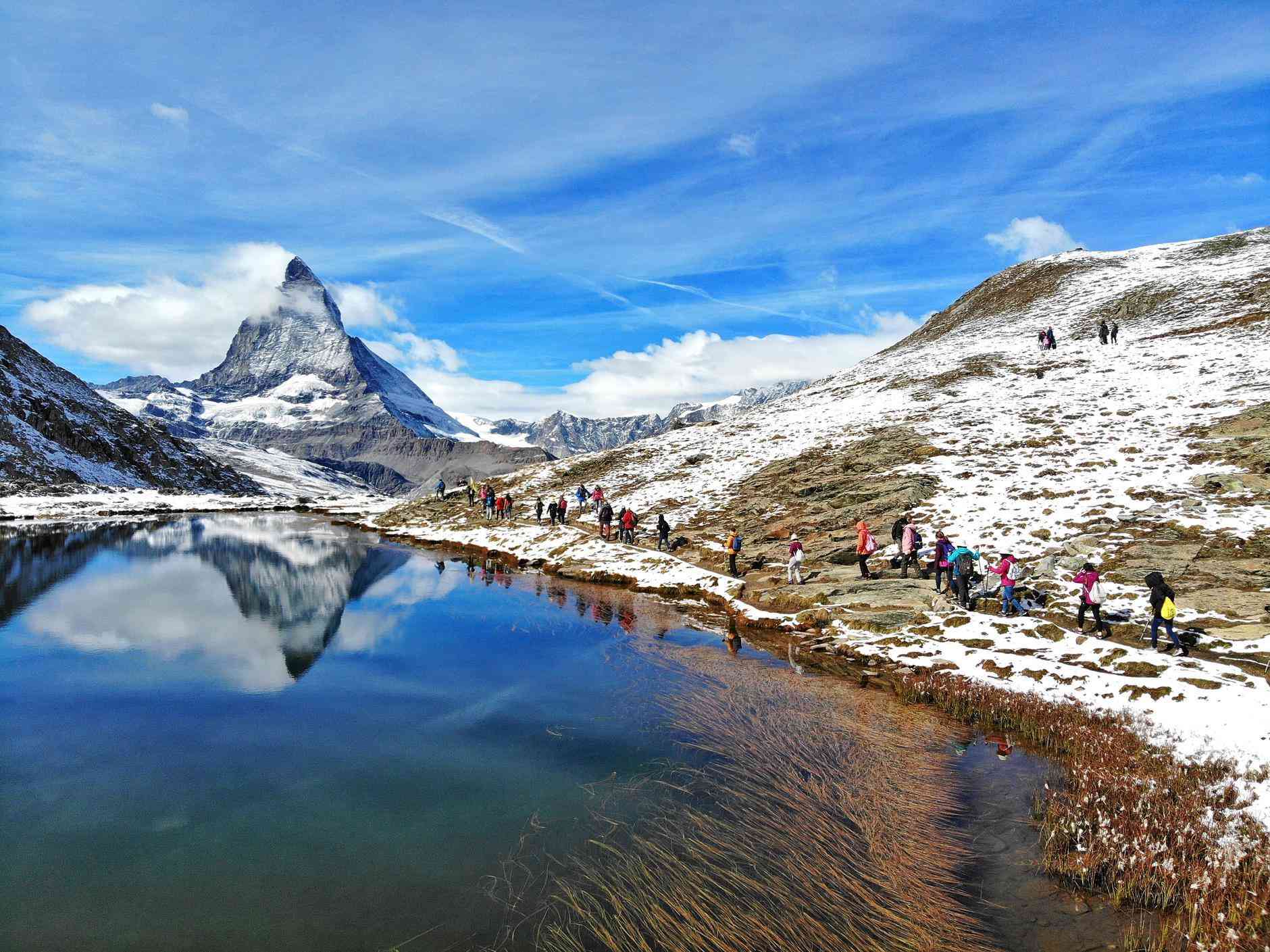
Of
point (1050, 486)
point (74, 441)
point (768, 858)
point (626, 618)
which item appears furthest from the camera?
point (74, 441)

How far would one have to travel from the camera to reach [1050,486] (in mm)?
30594

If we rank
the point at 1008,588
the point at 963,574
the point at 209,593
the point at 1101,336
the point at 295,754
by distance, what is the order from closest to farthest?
1. the point at 295,754
2. the point at 1008,588
3. the point at 963,574
4. the point at 209,593
5. the point at 1101,336

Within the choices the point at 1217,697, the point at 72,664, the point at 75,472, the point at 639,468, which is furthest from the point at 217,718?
the point at 75,472

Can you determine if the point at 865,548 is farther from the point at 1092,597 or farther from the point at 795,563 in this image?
the point at 1092,597

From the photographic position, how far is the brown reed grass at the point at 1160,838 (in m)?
7.56

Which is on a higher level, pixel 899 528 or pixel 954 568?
pixel 899 528

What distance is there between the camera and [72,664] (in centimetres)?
1931

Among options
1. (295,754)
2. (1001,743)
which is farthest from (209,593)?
(1001,743)

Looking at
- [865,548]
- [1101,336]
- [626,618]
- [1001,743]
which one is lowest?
[1001,743]

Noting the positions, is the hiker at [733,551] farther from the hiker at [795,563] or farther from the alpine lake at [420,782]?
the alpine lake at [420,782]

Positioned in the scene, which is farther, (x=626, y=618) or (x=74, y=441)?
(x=74, y=441)

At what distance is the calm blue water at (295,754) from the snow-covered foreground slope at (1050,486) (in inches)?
351

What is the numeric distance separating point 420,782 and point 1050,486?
30.7 metres

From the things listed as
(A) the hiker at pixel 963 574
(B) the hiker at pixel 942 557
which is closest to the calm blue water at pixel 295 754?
(A) the hiker at pixel 963 574
